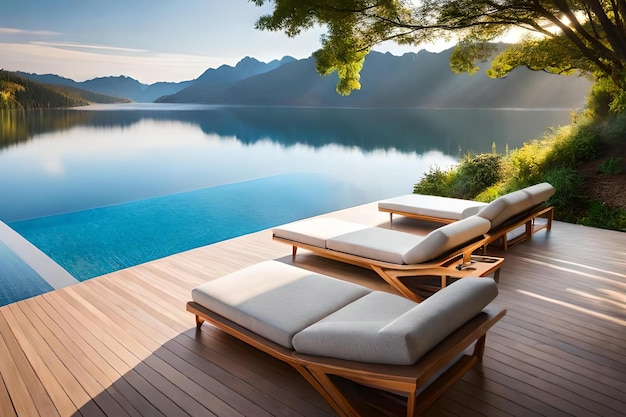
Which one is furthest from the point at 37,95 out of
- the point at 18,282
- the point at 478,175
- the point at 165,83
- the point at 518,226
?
the point at 518,226

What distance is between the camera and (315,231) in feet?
14.9

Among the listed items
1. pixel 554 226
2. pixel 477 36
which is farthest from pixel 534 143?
pixel 554 226

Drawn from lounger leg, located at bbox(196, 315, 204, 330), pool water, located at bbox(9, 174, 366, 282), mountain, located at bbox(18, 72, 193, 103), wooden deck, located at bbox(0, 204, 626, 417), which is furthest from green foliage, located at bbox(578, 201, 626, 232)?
mountain, located at bbox(18, 72, 193, 103)

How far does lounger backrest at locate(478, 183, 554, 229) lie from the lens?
4250 mm

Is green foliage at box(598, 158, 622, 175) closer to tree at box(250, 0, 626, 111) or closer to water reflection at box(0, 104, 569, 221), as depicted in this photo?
tree at box(250, 0, 626, 111)

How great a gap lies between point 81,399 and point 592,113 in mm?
8744

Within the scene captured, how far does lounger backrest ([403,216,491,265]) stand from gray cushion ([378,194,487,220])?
5.35ft

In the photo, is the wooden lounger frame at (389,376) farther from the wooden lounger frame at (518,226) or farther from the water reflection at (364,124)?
the water reflection at (364,124)

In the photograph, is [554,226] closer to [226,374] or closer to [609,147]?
[609,147]

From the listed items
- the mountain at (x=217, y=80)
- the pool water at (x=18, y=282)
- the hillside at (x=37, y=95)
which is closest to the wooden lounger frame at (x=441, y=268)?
the pool water at (x=18, y=282)

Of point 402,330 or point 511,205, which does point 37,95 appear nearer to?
point 511,205

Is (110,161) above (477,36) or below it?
below

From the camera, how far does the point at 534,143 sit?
8461mm

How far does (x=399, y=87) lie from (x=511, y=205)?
23.1m
